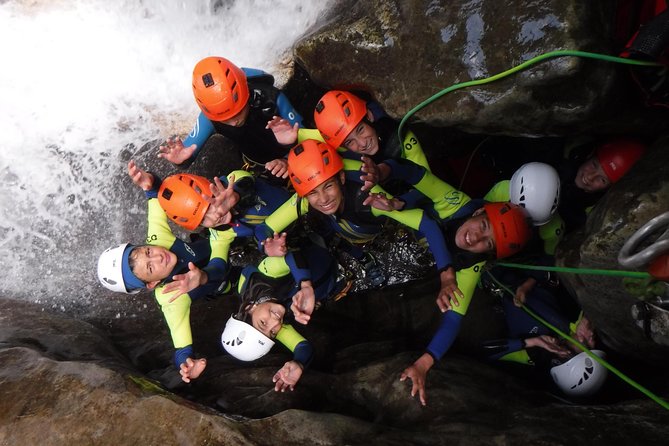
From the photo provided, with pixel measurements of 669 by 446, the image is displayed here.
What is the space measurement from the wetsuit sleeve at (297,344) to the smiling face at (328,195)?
1175mm

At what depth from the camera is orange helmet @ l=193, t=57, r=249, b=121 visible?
4051mm

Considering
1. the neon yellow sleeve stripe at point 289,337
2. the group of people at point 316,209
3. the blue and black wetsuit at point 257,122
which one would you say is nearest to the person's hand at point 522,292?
the group of people at point 316,209

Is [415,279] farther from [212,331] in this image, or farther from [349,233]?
[212,331]

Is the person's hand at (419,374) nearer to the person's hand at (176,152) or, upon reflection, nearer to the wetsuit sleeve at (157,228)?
the wetsuit sleeve at (157,228)

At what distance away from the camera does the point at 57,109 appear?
5.87 meters

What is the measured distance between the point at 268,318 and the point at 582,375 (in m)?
2.82

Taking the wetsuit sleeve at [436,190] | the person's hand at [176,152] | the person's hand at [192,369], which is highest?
the person's hand at [176,152]

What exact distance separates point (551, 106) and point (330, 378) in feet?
9.35

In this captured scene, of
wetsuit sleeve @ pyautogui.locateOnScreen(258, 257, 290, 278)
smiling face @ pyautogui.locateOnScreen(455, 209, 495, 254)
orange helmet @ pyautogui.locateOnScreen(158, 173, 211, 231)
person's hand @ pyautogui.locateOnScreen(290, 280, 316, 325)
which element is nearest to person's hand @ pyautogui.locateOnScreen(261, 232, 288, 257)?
wetsuit sleeve @ pyautogui.locateOnScreen(258, 257, 290, 278)

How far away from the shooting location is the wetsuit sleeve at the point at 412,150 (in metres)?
4.30

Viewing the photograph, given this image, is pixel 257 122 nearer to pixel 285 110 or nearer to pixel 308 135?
pixel 285 110

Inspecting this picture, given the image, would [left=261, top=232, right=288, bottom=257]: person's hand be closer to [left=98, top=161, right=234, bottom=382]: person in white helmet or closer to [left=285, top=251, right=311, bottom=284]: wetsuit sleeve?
[left=285, top=251, right=311, bottom=284]: wetsuit sleeve

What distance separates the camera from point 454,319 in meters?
3.73

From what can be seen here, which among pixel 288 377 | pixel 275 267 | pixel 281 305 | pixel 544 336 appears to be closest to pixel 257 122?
pixel 275 267
